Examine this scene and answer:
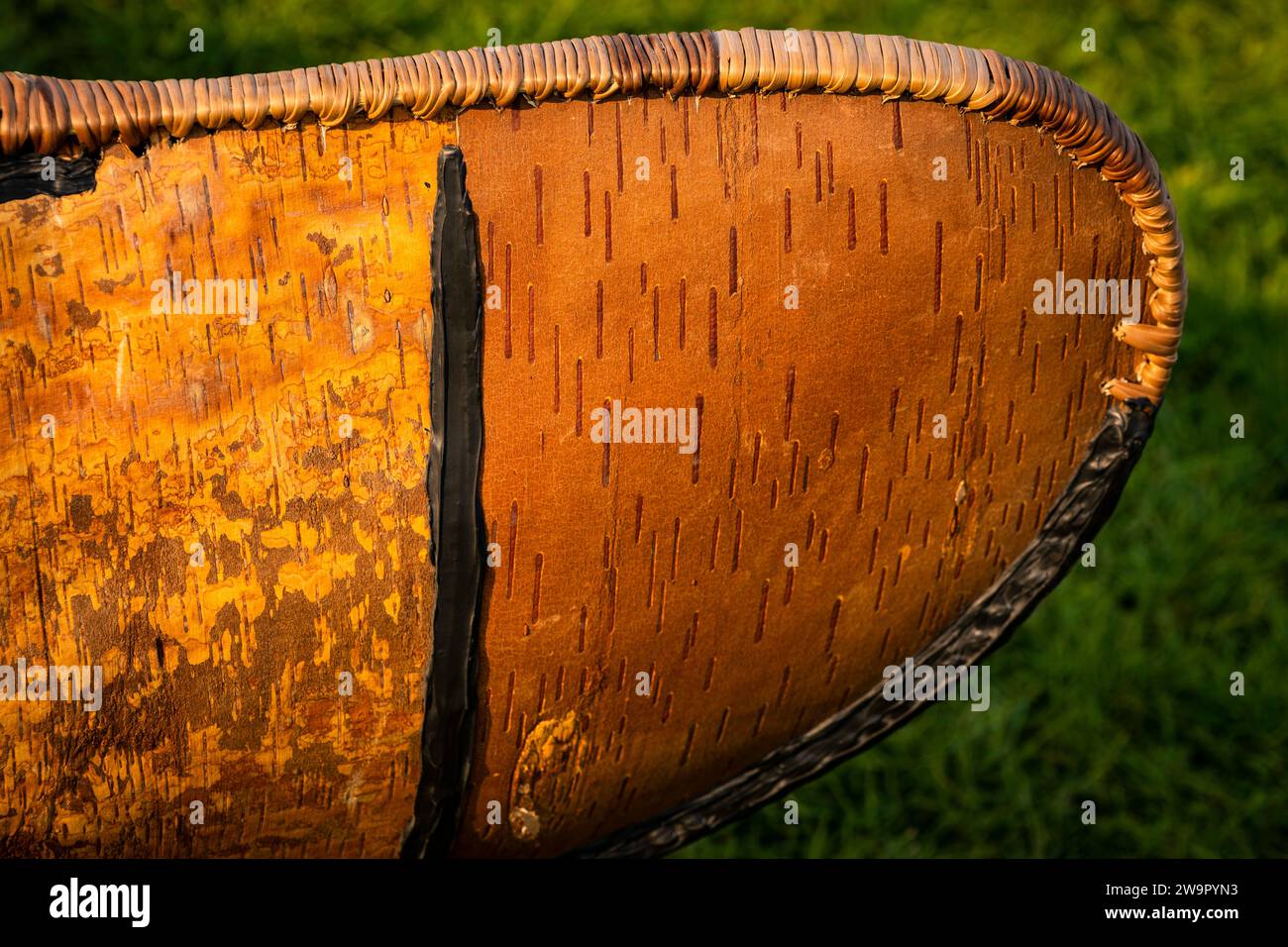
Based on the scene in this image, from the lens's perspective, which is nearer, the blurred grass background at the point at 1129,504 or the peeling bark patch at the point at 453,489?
the peeling bark patch at the point at 453,489

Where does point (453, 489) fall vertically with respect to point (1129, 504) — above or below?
above

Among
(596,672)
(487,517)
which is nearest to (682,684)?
(596,672)

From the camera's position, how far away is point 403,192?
753mm

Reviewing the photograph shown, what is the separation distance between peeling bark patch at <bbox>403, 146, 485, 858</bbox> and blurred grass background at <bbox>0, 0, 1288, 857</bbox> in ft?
2.95

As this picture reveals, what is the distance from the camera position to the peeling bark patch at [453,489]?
75 cm

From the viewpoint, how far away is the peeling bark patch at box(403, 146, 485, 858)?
754 millimetres

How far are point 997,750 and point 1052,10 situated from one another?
1460 mm

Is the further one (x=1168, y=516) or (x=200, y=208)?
(x=1168, y=516)

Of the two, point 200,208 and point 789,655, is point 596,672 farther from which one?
point 200,208

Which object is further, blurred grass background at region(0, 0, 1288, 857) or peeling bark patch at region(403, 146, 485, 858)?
blurred grass background at region(0, 0, 1288, 857)

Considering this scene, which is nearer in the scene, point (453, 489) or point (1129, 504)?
point (453, 489)

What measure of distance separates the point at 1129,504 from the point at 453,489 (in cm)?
148

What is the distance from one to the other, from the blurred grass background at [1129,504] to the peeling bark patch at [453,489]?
90cm

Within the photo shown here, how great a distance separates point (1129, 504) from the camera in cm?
201
